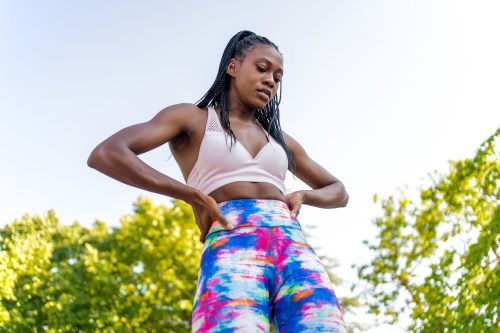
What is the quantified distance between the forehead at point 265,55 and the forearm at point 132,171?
33.1 inches

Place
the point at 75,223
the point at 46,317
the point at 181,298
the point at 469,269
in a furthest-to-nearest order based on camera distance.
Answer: the point at 75,223
the point at 46,317
the point at 181,298
the point at 469,269

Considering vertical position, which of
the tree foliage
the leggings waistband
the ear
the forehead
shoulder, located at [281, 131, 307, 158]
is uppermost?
the tree foliage

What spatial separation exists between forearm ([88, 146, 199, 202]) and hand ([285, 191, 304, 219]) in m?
0.50

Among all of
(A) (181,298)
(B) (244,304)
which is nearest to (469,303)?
(A) (181,298)

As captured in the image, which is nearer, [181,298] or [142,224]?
[181,298]

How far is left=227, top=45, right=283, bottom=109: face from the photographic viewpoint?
317cm

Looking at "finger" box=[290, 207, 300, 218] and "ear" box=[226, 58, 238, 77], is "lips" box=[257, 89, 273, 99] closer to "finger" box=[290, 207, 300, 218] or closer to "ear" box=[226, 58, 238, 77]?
"ear" box=[226, 58, 238, 77]

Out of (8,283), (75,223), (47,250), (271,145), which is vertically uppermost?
(75,223)

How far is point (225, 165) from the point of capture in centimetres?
293

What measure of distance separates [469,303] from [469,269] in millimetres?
757

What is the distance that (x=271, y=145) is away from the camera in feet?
10.3

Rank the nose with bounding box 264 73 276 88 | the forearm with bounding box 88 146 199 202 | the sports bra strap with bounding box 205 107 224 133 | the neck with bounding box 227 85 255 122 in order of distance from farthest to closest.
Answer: the neck with bounding box 227 85 255 122
the nose with bounding box 264 73 276 88
the sports bra strap with bounding box 205 107 224 133
the forearm with bounding box 88 146 199 202

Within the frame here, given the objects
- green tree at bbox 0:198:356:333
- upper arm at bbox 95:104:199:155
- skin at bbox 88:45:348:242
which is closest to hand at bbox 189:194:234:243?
skin at bbox 88:45:348:242

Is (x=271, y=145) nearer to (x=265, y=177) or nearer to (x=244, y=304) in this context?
(x=265, y=177)
